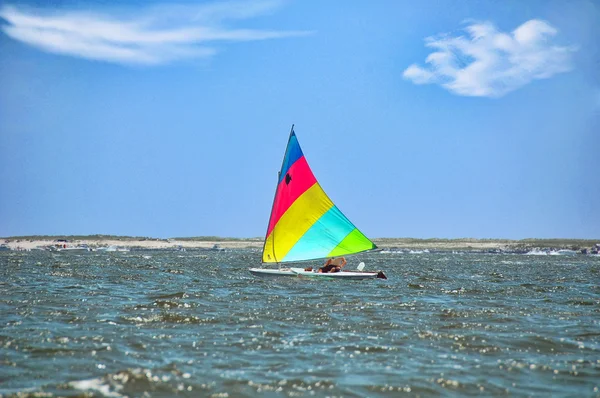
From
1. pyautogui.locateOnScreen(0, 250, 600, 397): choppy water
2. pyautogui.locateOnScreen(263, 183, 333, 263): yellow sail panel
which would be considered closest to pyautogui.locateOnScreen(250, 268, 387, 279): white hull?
pyautogui.locateOnScreen(263, 183, 333, 263): yellow sail panel

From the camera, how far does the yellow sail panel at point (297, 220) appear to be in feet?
132

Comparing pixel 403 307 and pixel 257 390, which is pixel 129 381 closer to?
pixel 257 390

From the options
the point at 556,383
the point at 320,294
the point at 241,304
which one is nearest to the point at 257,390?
the point at 556,383

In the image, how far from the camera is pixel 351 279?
3906cm

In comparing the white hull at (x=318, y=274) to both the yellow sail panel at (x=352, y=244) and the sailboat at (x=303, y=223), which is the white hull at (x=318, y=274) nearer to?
the sailboat at (x=303, y=223)

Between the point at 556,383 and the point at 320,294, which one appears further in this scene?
the point at 320,294

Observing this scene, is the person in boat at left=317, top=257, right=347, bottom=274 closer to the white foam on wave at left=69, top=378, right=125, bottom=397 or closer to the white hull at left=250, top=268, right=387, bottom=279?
the white hull at left=250, top=268, right=387, bottom=279

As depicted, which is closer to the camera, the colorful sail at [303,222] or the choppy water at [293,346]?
the choppy water at [293,346]

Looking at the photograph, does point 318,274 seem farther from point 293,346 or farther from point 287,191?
point 293,346

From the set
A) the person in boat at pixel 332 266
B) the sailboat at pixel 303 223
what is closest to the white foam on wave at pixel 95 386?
the person in boat at pixel 332 266

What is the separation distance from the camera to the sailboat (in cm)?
4034

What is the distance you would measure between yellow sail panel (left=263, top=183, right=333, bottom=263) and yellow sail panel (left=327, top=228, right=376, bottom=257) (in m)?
2.40

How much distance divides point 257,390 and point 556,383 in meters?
5.74

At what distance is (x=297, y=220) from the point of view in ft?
132
